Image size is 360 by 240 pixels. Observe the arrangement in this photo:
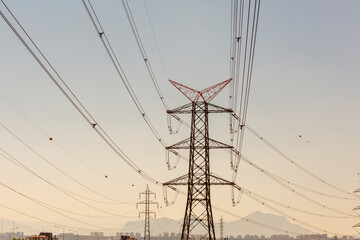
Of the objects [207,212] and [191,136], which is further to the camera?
[191,136]

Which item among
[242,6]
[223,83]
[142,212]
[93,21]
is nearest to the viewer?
[242,6]

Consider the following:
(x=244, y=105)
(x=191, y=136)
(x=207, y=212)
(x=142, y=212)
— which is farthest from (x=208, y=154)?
(x=142, y=212)

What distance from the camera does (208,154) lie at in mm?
61594

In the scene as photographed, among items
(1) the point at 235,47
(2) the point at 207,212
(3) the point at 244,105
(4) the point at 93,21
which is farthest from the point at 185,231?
(4) the point at 93,21

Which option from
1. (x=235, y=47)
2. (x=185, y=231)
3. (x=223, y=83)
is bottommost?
(x=185, y=231)

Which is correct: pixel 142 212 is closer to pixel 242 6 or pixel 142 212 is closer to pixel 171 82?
pixel 171 82

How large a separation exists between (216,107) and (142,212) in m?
85.6

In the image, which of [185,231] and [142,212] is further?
[142,212]

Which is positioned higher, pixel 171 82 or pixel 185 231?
pixel 171 82

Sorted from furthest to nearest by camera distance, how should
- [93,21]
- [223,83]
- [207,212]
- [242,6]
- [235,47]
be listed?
[223,83]
[207,212]
[235,47]
[93,21]
[242,6]

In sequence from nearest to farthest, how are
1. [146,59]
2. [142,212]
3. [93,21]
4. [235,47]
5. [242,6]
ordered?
[242,6] < [93,21] < [235,47] < [146,59] < [142,212]

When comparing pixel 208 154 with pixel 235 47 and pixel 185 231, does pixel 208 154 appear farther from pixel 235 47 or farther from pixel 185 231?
pixel 235 47

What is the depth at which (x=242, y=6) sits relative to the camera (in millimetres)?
26250

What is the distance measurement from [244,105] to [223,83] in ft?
72.3
